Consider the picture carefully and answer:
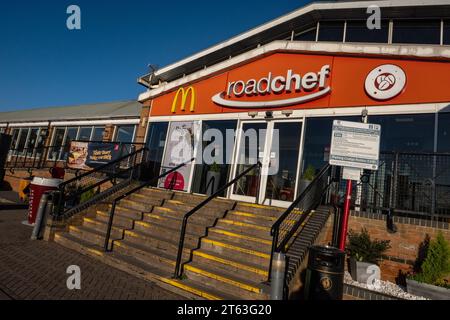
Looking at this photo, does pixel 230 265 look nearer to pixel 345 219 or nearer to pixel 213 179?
pixel 345 219

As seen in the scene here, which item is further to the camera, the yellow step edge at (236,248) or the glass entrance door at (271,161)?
the glass entrance door at (271,161)

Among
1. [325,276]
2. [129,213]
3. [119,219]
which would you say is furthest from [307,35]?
[325,276]

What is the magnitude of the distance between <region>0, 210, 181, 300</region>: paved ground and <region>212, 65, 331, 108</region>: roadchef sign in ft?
20.4

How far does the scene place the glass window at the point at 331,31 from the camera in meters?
10.1

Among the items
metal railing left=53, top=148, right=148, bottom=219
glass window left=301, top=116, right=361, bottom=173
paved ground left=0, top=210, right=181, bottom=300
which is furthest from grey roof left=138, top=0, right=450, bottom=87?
paved ground left=0, top=210, right=181, bottom=300

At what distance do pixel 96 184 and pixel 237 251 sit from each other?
490 centimetres

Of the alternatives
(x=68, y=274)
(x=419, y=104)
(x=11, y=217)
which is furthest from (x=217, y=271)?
(x=11, y=217)

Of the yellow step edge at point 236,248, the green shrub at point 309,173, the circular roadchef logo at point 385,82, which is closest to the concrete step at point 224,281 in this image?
the yellow step edge at point 236,248

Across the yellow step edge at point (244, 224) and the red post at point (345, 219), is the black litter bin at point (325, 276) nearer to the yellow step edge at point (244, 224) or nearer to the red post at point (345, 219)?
the red post at point (345, 219)

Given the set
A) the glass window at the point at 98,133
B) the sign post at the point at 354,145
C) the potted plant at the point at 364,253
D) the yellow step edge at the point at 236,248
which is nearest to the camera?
the sign post at the point at 354,145

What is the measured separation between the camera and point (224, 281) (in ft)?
17.8

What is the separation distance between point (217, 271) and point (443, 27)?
9181 millimetres

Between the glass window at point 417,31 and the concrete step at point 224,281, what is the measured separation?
8349 mm

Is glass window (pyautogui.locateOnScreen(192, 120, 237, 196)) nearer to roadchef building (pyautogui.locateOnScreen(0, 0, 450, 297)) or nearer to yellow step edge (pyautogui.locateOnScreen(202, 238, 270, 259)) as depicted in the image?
roadchef building (pyautogui.locateOnScreen(0, 0, 450, 297))
